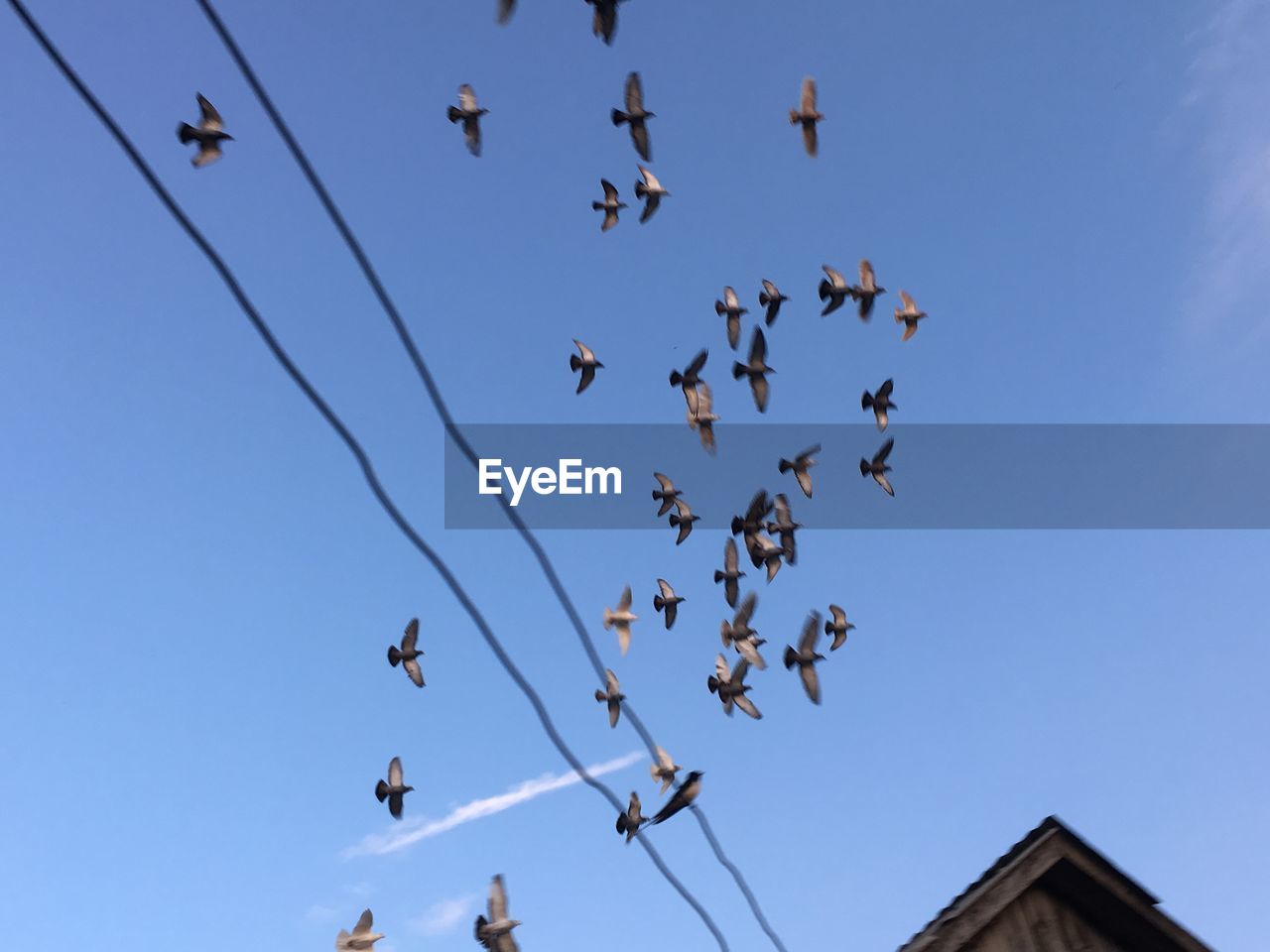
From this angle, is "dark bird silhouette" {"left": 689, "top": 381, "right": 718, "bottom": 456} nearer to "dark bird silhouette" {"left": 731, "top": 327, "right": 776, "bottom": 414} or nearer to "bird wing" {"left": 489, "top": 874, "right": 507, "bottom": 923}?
"dark bird silhouette" {"left": 731, "top": 327, "right": 776, "bottom": 414}

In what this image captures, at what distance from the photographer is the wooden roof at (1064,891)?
789 cm

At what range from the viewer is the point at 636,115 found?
12.6 m

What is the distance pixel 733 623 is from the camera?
41.7ft

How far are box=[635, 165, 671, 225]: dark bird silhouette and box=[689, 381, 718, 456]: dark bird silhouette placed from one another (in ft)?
6.79

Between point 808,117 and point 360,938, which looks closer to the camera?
point 360,938

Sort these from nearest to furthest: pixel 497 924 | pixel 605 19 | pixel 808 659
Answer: pixel 605 19 → pixel 497 924 → pixel 808 659

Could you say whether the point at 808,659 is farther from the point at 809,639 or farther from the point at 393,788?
the point at 393,788

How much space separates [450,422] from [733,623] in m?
7.33

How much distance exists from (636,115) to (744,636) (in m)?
5.68

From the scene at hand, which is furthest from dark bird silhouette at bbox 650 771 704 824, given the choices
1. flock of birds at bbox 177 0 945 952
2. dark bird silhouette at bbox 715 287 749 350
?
dark bird silhouette at bbox 715 287 749 350

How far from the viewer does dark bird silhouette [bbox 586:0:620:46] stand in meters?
7.82

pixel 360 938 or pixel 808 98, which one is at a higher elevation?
pixel 808 98

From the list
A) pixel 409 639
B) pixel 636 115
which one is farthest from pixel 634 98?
pixel 409 639

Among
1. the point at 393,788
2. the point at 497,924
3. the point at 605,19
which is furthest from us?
the point at 393,788
